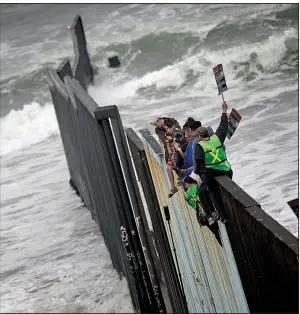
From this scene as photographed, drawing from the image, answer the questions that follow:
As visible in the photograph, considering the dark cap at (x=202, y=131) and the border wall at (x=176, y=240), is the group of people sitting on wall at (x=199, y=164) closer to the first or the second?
the dark cap at (x=202, y=131)

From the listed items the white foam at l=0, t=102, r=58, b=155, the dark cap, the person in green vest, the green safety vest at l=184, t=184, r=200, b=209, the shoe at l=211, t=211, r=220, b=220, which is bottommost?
the shoe at l=211, t=211, r=220, b=220

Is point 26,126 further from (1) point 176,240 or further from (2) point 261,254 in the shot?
(2) point 261,254

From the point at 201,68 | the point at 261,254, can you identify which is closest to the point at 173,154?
the point at 261,254

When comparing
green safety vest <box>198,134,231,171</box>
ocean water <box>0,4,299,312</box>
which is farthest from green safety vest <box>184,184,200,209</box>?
ocean water <box>0,4,299,312</box>

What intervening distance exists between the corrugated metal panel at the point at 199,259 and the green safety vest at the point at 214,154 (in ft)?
1.49

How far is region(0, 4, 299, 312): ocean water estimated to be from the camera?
1406 cm

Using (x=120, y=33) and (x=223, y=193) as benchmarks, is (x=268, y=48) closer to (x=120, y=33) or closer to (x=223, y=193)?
(x=120, y=33)

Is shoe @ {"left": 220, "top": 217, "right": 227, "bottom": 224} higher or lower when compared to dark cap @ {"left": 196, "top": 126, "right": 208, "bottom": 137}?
lower

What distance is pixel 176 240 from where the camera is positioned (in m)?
9.70

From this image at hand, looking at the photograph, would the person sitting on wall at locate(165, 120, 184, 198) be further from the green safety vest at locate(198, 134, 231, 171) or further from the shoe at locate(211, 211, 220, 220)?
the shoe at locate(211, 211, 220, 220)

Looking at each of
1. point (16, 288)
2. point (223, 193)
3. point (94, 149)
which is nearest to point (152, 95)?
point (16, 288)

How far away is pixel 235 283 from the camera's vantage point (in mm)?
7434

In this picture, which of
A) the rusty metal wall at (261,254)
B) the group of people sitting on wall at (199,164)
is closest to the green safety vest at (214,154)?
the group of people sitting on wall at (199,164)

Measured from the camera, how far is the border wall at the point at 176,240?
22.8ft
